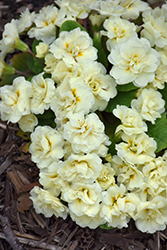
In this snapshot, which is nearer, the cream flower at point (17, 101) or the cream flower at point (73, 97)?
the cream flower at point (73, 97)

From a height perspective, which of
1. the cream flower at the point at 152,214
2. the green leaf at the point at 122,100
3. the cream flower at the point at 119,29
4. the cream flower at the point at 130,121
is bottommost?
the cream flower at the point at 152,214

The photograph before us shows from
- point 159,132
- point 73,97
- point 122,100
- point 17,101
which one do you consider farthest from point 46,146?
point 159,132

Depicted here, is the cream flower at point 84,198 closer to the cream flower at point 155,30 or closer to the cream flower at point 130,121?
the cream flower at point 130,121

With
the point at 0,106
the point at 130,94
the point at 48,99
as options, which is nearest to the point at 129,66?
the point at 130,94

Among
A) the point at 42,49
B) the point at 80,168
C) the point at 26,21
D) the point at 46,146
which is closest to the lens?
the point at 80,168

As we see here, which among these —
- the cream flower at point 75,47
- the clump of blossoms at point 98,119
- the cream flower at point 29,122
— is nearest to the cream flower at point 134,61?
the clump of blossoms at point 98,119

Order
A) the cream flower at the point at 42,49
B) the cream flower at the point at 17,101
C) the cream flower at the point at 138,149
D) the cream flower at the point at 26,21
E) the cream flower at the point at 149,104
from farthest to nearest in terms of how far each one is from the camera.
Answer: the cream flower at the point at 26,21, the cream flower at the point at 42,49, the cream flower at the point at 17,101, the cream flower at the point at 149,104, the cream flower at the point at 138,149

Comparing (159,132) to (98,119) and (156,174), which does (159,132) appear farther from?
(98,119)
